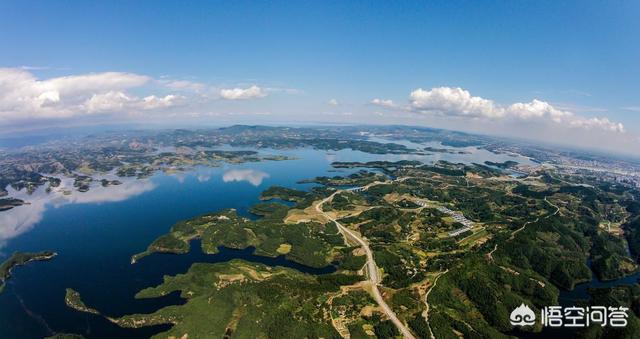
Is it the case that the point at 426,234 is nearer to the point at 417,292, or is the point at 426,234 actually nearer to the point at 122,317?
the point at 417,292

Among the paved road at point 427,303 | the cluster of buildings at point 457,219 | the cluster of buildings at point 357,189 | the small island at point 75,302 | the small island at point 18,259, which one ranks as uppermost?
the cluster of buildings at point 457,219

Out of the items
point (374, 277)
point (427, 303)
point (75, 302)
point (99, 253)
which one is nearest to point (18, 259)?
point (99, 253)

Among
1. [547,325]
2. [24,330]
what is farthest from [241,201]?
[547,325]

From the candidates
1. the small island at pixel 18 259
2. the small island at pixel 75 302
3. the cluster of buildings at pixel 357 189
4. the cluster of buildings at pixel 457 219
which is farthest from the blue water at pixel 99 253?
the cluster of buildings at pixel 457 219

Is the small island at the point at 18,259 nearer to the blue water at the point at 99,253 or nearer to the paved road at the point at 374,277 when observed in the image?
the blue water at the point at 99,253

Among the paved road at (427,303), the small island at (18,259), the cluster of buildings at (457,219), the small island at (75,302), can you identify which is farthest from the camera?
the cluster of buildings at (457,219)

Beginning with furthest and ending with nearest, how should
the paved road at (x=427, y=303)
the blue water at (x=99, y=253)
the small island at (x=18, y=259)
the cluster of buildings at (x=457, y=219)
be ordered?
the cluster of buildings at (x=457, y=219) < the small island at (x=18, y=259) < the blue water at (x=99, y=253) < the paved road at (x=427, y=303)

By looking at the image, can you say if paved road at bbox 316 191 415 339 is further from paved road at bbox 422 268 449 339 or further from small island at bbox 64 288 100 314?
small island at bbox 64 288 100 314

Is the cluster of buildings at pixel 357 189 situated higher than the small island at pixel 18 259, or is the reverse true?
the cluster of buildings at pixel 357 189
